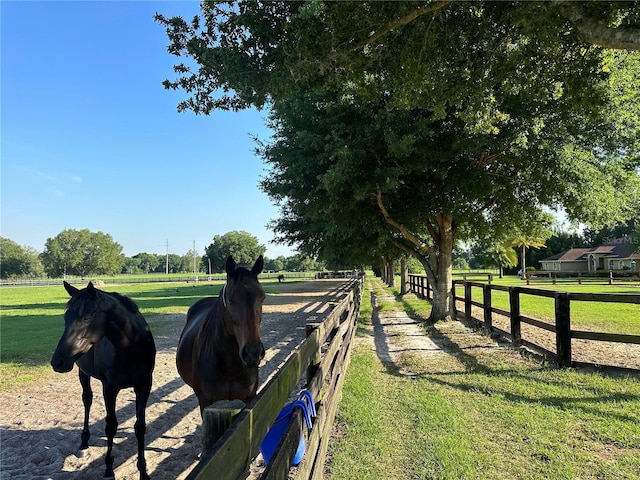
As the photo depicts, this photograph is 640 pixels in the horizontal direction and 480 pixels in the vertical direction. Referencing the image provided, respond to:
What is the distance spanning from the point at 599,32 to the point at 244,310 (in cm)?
465

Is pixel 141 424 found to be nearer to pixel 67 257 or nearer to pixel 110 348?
pixel 110 348

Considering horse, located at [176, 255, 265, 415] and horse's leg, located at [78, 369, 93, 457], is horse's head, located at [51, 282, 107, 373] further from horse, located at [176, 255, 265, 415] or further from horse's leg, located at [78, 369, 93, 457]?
horse's leg, located at [78, 369, 93, 457]

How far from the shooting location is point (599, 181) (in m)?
9.81

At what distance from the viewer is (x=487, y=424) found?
15.1ft

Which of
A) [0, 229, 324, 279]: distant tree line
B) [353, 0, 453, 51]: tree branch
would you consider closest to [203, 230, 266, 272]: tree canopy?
[0, 229, 324, 279]: distant tree line

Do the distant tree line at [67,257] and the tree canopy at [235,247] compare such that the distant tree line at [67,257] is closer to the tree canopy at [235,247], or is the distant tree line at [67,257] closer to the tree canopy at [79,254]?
the tree canopy at [79,254]

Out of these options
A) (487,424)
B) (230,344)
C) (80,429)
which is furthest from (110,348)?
(487,424)

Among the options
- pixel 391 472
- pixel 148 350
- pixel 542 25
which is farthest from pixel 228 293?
pixel 542 25

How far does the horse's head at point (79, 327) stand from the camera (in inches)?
130

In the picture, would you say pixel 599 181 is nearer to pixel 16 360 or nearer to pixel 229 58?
pixel 229 58

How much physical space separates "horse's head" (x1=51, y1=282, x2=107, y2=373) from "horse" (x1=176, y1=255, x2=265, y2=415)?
2.91ft

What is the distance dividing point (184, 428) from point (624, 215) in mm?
12673

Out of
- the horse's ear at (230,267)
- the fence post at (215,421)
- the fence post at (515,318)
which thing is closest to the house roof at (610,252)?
the fence post at (515,318)

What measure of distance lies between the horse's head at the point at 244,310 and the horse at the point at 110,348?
1.35 m
